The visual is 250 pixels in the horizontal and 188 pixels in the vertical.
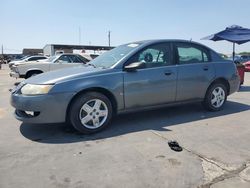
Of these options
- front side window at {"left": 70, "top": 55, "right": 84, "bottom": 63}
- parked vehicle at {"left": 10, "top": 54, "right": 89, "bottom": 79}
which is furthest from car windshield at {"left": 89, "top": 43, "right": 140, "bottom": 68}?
front side window at {"left": 70, "top": 55, "right": 84, "bottom": 63}

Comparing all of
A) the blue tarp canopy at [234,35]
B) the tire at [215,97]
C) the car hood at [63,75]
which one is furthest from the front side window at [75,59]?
the car hood at [63,75]

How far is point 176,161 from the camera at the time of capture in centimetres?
376

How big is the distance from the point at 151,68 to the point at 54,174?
2.81m

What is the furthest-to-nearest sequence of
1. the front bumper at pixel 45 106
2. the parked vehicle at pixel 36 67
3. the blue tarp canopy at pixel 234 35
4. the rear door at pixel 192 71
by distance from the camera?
the parked vehicle at pixel 36 67, the blue tarp canopy at pixel 234 35, the rear door at pixel 192 71, the front bumper at pixel 45 106

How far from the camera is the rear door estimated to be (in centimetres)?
586

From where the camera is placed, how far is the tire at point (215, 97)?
635 cm

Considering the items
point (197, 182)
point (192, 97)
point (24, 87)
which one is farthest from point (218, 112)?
point (24, 87)

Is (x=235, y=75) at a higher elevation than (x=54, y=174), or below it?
higher

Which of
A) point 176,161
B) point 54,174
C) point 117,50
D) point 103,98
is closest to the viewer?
point 54,174

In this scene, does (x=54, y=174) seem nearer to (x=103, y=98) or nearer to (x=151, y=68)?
(x=103, y=98)

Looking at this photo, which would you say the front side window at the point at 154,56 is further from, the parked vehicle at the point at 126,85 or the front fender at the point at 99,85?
the front fender at the point at 99,85

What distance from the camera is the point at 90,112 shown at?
4.96 m

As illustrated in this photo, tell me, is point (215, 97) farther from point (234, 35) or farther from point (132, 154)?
point (234, 35)

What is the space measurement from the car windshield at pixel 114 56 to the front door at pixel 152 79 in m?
0.23
